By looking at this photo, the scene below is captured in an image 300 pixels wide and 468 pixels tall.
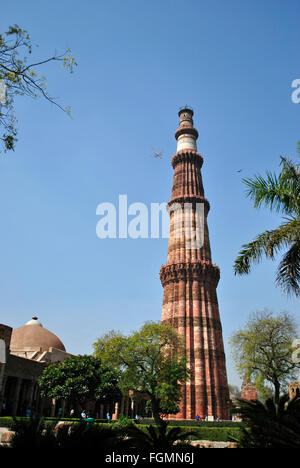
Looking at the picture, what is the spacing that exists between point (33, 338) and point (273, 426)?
145ft

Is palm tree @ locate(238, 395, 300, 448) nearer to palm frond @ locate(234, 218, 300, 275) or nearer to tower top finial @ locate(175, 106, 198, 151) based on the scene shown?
palm frond @ locate(234, 218, 300, 275)

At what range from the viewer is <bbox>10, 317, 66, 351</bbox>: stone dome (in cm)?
4522

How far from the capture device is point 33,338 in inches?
1818

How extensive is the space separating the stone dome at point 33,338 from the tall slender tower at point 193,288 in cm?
1565

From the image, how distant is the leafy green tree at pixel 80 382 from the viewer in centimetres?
3000

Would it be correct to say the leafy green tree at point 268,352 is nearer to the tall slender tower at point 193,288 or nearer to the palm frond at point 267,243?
the tall slender tower at point 193,288

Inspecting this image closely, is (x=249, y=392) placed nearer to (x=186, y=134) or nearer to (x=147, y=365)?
(x=147, y=365)

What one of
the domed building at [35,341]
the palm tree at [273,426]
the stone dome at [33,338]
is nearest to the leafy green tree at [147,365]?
the domed building at [35,341]

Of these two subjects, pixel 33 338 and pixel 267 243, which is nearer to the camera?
pixel 267 243

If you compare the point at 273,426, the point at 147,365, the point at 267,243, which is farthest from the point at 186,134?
the point at 273,426

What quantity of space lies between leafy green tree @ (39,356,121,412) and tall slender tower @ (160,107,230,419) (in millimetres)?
9794

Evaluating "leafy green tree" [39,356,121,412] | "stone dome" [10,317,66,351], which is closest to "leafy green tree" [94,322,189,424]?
"leafy green tree" [39,356,121,412]
